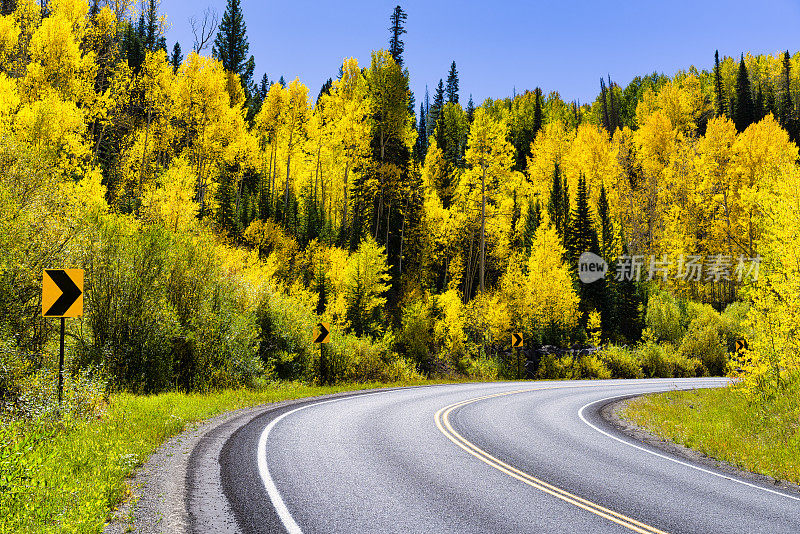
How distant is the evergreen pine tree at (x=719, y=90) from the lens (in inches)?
3607

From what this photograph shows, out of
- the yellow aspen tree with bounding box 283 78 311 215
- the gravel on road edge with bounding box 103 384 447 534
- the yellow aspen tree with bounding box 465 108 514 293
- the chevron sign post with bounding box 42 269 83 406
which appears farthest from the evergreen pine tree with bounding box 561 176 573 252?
the chevron sign post with bounding box 42 269 83 406

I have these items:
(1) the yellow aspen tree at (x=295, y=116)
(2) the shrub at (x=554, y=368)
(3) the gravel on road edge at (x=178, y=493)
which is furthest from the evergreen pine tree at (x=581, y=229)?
(3) the gravel on road edge at (x=178, y=493)

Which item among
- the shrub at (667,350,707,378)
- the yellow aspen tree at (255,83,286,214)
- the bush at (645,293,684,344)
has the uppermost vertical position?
the yellow aspen tree at (255,83,286,214)

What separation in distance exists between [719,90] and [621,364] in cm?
8761

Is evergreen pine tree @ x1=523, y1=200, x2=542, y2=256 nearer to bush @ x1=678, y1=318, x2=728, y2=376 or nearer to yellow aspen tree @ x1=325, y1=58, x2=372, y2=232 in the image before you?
bush @ x1=678, y1=318, x2=728, y2=376

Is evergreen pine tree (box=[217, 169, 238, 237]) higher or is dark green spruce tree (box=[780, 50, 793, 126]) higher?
dark green spruce tree (box=[780, 50, 793, 126])

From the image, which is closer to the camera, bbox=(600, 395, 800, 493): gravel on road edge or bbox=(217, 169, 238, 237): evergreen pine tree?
bbox=(600, 395, 800, 493): gravel on road edge

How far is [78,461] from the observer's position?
261 inches

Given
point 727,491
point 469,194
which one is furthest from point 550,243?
point 727,491

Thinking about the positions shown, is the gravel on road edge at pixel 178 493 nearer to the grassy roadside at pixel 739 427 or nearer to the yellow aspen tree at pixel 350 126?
the grassy roadside at pixel 739 427

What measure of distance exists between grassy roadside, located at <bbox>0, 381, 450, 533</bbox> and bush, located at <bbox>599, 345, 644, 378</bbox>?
37183 mm

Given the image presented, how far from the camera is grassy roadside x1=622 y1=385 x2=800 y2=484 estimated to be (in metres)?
9.18

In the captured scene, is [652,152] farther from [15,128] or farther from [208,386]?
[15,128]

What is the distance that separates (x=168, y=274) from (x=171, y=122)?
940 inches
